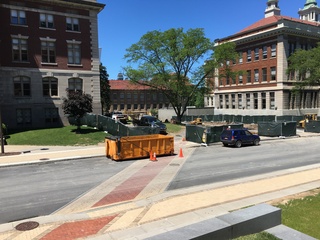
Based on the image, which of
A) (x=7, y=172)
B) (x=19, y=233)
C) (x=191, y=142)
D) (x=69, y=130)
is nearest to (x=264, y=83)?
(x=191, y=142)

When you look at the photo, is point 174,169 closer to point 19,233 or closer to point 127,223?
point 127,223

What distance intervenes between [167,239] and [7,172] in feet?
47.4

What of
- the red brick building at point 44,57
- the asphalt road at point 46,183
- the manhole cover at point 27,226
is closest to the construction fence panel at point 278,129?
the asphalt road at point 46,183

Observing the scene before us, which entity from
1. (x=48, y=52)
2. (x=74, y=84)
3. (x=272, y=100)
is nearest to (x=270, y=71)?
(x=272, y=100)

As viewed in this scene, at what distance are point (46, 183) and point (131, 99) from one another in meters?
81.5

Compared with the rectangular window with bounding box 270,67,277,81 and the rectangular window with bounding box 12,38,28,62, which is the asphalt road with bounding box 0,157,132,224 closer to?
the rectangular window with bounding box 12,38,28,62

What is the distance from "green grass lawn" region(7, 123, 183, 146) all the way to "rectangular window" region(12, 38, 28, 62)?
973 centimetres

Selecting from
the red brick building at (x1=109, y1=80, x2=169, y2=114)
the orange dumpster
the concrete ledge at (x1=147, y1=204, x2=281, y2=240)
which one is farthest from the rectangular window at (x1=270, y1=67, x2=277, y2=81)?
the concrete ledge at (x1=147, y1=204, x2=281, y2=240)

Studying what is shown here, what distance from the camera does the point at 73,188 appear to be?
42.1 feet

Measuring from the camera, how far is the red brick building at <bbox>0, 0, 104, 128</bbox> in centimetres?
3575

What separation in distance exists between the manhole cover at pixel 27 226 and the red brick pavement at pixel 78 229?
778 millimetres

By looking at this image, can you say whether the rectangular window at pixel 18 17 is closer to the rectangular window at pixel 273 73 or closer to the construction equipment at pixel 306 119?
the construction equipment at pixel 306 119

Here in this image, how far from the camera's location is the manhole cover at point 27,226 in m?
8.27

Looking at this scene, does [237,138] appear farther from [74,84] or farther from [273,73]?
[273,73]
